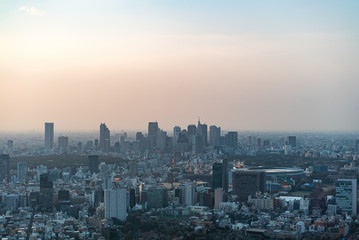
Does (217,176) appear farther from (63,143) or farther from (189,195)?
(63,143)

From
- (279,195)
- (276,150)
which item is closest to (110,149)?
(276,150)

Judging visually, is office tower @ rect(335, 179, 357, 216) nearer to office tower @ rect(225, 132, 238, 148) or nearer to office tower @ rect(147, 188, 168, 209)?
office tower @ rect(147, 188, 168, 209)

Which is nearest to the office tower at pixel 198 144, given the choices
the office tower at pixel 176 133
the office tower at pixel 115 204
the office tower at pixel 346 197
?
the office tower at pixel 176 133

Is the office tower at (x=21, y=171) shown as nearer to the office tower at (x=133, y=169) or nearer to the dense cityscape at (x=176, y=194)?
the dense cityscape at (x=176, y=194)

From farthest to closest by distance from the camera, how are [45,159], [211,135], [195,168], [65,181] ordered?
[211,135] → [45,159] → [195,168] → [65,181]

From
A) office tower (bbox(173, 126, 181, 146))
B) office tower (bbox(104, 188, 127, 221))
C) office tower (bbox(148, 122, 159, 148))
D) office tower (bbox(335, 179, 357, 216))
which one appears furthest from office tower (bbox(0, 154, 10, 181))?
office tower (bbox(173, 126, 181, 146))

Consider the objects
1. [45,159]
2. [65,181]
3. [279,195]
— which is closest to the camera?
[279,195]

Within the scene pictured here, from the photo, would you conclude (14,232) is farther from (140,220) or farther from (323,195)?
(323,195)
